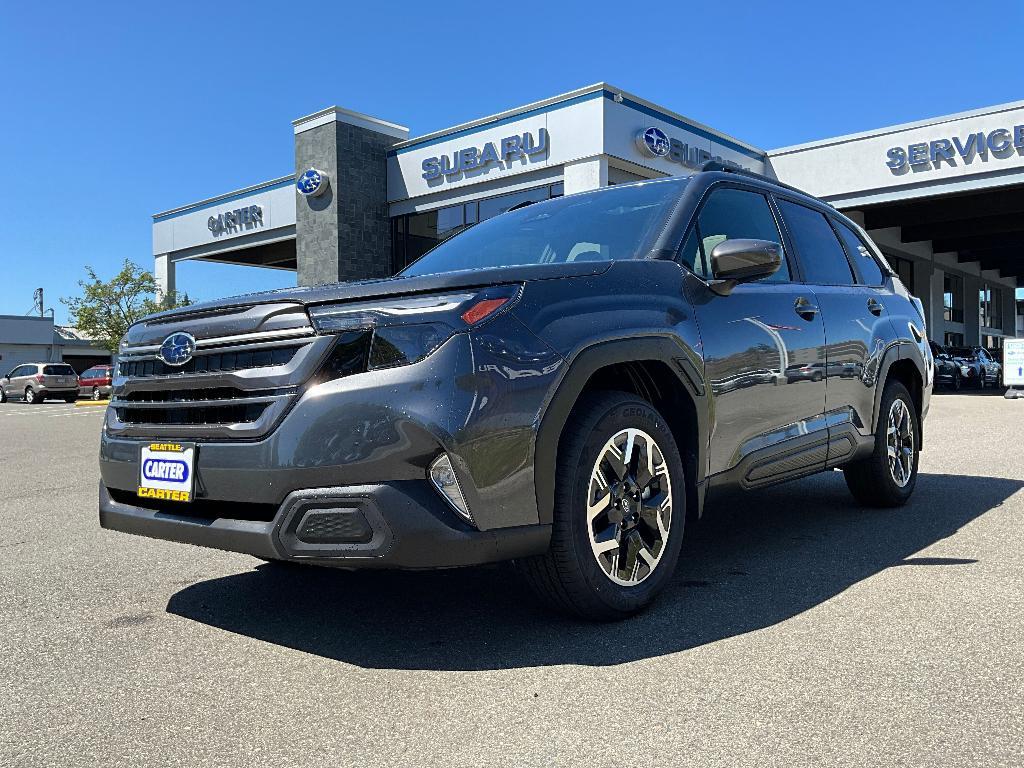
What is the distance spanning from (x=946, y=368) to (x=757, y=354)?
26465mm

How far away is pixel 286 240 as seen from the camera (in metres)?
29.1

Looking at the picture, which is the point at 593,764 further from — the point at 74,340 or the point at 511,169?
the point at 74,340

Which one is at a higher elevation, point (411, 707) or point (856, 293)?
point (856, 293)

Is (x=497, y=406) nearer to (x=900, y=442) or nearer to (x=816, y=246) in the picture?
(x=816, y=246)

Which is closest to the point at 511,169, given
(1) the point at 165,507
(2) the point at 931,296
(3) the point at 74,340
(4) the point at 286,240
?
(4) the point at 286,240

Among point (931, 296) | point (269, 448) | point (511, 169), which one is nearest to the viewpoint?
point (269, 448)

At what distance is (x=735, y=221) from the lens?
4.25 metres

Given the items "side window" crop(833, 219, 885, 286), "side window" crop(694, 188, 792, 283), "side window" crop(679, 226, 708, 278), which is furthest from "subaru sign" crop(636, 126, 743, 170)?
"side window" crop(679, 226, 708, 278)

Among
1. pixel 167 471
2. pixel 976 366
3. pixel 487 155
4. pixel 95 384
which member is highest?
pixel 487 155

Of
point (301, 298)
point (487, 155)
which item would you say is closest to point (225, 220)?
point (487, 155)

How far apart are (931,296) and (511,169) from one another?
923 inches

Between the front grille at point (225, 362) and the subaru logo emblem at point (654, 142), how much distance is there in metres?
18.9

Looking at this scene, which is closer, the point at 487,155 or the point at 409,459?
the point at 409,459

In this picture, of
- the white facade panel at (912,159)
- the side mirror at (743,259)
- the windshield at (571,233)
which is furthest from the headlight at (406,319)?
the white facade panel at (912,159)
